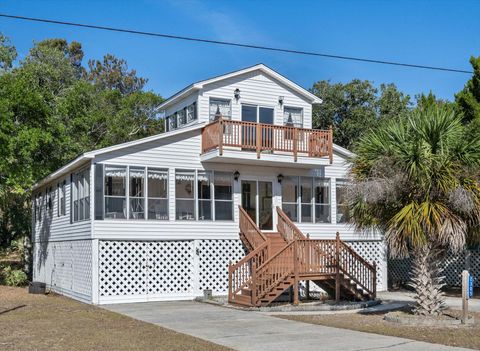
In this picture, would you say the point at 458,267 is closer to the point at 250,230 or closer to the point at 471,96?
the point at 471,96

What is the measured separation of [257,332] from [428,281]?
4391 mm

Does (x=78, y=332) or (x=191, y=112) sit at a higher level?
(x=191, y=112)

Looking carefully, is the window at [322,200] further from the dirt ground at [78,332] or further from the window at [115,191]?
the dirt ground at [78,332]

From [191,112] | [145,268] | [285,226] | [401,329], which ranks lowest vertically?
[401,329]

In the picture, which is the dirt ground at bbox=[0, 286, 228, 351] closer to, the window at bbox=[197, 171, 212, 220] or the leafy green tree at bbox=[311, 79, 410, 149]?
the window at bbox=[197, 171, 212, 220]

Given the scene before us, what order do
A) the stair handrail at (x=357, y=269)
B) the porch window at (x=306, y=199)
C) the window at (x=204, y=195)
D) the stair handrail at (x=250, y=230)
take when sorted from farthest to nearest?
the porch window at (x=306, y=199)
the window at (x=204, y=195)
the stair handrail at (x=250, y=230)
the stair handrail at (x=357, y=269)

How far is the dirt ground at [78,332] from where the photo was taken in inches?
445

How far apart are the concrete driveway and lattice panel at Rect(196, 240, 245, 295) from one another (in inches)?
141

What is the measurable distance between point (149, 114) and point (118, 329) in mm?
32275

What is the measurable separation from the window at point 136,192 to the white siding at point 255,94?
3.60m

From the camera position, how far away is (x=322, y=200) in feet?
80.5

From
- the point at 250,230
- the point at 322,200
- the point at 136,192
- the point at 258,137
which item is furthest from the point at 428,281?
the point at 136,192

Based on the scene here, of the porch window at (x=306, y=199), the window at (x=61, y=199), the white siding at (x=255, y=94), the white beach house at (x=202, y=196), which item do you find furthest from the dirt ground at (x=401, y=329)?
the window at (x=61, y=199)

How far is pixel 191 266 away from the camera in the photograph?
2181cm
